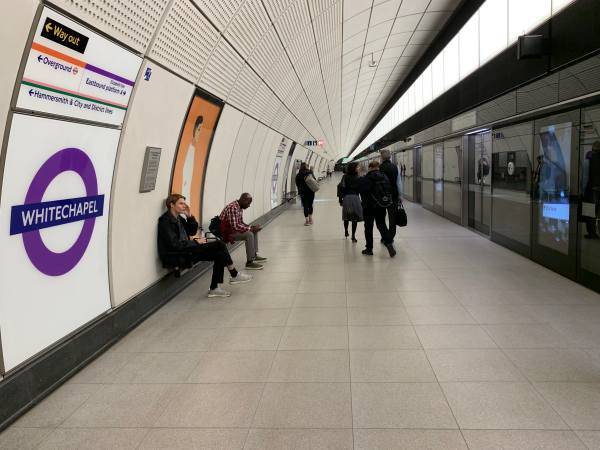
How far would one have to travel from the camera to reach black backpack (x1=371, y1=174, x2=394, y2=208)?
8.64 meters

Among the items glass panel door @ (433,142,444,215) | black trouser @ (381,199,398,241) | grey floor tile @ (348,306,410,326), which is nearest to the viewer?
grey floor tile @ (348,306,410,326)

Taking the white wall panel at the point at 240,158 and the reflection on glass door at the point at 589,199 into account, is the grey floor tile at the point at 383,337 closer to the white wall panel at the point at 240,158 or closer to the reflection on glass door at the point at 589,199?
the reflection on glass door at the point at 589,199

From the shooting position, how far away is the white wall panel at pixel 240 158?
10.1 meters

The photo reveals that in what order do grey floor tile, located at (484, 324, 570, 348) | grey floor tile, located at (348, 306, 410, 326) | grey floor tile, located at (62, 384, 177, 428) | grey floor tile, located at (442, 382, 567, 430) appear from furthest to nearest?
grey floor tile, located at (348, 306, 410, 326) < grey floor tile, located at (484, 324, 570, 348) < grey floor tile, located at (62, 384, 177, 428) < grey floor tile, located at (442, 382, 567, 430)

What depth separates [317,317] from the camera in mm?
5355

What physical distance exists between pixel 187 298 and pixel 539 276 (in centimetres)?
474

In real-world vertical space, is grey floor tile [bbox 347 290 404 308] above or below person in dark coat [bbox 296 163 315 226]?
below

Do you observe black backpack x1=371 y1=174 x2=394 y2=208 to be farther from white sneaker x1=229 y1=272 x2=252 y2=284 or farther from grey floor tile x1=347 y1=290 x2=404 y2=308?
white sneaker x1=229 y1=272 x2=252 y2=284

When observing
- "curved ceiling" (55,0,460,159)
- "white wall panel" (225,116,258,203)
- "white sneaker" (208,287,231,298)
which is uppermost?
"curved ceiling" (55,0,460,159)

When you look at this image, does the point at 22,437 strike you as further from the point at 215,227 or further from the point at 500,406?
the point at 215,227

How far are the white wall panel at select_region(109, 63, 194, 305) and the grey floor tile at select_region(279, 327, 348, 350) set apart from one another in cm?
175

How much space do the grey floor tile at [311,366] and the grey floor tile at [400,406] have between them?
0.27 metres

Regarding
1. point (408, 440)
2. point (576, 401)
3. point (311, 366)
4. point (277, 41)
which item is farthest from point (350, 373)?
point (277, 41)

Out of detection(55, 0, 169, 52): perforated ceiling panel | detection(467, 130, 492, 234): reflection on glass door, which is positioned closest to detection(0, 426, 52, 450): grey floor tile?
detection(55, 0, 169, 52): perforated ceiling panel
